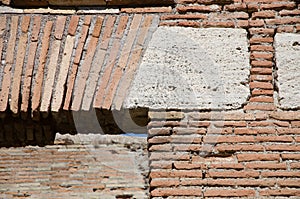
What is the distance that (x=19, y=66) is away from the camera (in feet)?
11.1

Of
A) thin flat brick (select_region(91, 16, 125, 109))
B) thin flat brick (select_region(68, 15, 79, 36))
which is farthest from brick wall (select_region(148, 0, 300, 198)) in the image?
thin flat brick (select_region(68, 15, 79, 36))

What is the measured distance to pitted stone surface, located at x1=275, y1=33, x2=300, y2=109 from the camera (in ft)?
10.9

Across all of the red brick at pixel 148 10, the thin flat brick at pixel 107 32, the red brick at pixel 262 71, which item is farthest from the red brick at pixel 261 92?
the thin flat brick at pixel 107 32

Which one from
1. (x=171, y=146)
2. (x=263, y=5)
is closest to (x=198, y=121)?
(x=171, y=146)

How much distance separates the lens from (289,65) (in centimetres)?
343

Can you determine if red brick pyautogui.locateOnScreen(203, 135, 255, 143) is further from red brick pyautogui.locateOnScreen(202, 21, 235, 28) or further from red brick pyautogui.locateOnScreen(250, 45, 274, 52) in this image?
red brick pyautogui.locateOnScreen(202, 21, 235, 28)

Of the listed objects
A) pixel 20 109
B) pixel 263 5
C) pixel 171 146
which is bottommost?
pixel 171 146

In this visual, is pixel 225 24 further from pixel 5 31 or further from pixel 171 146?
pixel 5 31

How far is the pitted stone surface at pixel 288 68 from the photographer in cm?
332

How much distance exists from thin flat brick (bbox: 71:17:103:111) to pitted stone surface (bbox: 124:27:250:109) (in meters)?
0.29

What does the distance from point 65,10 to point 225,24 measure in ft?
3.63

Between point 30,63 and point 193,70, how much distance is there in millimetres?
1056

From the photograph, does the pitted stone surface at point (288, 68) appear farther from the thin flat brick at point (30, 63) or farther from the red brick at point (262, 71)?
the thin flat brick at point (30, 63)

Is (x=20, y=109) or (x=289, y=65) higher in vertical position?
(x=289, y=65)
